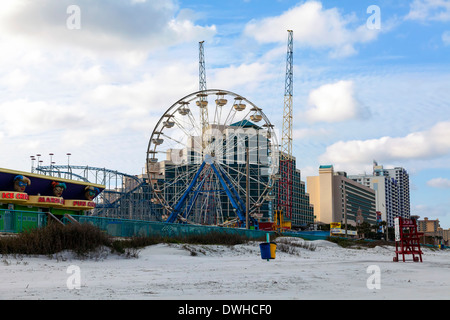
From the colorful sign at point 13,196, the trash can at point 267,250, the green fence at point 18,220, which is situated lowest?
the trash can at point 267,250

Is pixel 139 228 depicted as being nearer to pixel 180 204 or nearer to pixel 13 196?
pixel 13 196

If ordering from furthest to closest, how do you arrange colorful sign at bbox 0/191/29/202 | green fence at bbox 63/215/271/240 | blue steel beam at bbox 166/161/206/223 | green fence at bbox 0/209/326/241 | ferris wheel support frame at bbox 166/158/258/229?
blue steel beam at bbox 166/161/206/223
ferris wheel support frame at bbox 166/158/258/229
colorful sign at bbox 0/191/29/202
green fence at bbox 63/215/271/240
green fence at bbox 0/209/326/241

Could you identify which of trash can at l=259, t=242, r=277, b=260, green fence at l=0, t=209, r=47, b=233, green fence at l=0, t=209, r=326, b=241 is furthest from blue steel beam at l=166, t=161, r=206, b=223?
trash can at l=259, t=242, r=277, b=260

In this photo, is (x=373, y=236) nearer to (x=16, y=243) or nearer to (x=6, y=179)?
(x=6, y=179)

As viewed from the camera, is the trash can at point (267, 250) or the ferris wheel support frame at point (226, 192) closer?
the trash can at point (267, 250)

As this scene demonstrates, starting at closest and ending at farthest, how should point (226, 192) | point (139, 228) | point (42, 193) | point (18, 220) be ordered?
Answer: point (18, 220)
point (139, 228)
point (42, 193)
point (226, 192)

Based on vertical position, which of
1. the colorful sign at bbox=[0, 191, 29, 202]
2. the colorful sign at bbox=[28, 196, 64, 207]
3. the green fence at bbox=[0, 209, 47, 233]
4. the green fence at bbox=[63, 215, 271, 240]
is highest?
the colorful sign at bbox=[0, 191, 29, 202]

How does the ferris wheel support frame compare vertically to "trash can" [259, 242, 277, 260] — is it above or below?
above

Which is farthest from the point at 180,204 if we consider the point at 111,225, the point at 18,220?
the point at 18,220

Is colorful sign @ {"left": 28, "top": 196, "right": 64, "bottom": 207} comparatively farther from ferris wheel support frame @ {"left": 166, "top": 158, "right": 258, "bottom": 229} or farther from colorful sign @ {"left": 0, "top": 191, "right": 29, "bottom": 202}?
ferris wheel support frame @ {"left": 166, "top": 158, "right": 258, "bottom": 229}

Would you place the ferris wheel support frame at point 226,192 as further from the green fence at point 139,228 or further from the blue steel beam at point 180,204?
the green fence at point 139,228

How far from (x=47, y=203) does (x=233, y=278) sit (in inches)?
1340

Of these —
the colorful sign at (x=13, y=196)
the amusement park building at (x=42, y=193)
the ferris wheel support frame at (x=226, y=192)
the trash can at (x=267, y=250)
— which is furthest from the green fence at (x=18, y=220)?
the ferris wheel support frame at (x=226, y=192)
